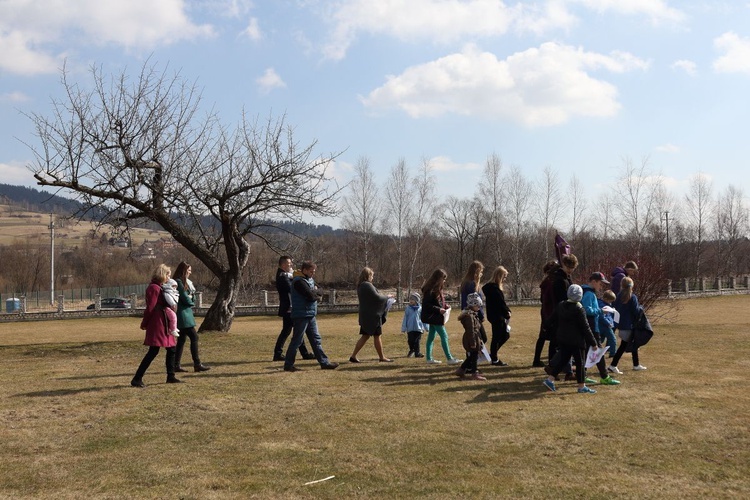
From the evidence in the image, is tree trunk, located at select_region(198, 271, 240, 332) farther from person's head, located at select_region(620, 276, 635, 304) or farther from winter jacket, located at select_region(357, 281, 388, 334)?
person's head, located at select_region(620, 276, 635, 304)

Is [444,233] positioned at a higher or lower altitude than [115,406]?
higher

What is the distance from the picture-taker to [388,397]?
27.0 feet

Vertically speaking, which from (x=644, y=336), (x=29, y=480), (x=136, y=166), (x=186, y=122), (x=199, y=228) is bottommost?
(x=29, y=480)

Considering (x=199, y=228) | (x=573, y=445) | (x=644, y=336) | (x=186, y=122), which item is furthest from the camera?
(x=199, y=228)

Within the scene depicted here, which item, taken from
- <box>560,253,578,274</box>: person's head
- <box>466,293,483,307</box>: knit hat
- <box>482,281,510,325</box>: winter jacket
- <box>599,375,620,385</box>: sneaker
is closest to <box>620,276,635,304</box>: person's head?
<box>560,253,578,274</box>: person's head

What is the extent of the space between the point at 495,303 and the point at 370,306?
2.10 meters

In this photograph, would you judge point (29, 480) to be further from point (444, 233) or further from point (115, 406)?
point (444, 233)

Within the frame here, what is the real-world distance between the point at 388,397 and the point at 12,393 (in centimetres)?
509

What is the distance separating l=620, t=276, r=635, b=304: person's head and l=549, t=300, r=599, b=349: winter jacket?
1.91 metres

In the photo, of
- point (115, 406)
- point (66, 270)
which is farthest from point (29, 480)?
point (66, 270)

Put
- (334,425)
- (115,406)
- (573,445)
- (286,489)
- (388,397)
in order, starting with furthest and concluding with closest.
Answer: (388,397) → (115,406) → (334,425) → (573,445) → (286,489)

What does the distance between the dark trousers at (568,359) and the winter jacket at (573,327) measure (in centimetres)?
7

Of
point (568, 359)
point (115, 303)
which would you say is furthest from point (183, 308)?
point (115, 303)

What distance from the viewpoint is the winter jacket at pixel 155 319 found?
28.6 feet
